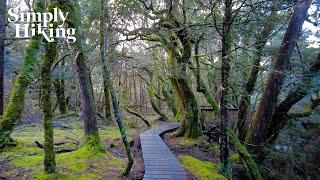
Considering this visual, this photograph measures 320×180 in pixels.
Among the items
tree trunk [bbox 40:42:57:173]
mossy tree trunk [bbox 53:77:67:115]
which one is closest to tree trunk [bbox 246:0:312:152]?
tree trunk [bbox 40:42:57:173]

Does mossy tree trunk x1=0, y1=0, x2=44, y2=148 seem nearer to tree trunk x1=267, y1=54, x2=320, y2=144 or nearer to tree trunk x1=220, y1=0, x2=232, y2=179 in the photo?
tree trunk x1=220, y1=0, x2=232, y2=179

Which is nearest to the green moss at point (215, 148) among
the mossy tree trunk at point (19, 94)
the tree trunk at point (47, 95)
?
the tree trunk at point (47, 95)

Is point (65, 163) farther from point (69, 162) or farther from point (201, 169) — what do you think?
point (201, 169)

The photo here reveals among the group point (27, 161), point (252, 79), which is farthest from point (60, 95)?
point (252, 79)

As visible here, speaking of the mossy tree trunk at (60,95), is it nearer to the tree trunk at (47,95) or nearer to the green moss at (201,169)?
the green moss at (201,169)

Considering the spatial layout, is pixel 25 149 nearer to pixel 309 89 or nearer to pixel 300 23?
pixel 309 89

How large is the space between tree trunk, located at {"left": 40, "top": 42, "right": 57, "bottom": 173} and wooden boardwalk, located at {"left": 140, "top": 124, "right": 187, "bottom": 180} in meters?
2.09

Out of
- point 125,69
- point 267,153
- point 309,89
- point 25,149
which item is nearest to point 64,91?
point 125,69

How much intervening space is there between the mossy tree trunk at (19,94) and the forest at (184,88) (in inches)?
0.6

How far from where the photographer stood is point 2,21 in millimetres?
7641

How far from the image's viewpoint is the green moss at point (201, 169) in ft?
24.5

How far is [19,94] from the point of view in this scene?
167 inches

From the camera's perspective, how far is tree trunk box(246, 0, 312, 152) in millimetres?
8828

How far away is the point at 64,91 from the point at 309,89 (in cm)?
1606
